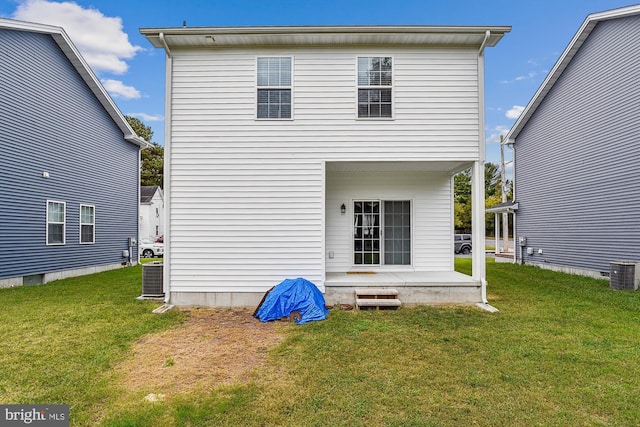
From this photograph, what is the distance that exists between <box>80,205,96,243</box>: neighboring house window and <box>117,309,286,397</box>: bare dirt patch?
25.9 ft

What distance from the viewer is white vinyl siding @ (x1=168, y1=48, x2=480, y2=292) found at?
21.2 feet

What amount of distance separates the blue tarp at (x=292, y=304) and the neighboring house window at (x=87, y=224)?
8743mm

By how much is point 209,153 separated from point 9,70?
6583 millimetres

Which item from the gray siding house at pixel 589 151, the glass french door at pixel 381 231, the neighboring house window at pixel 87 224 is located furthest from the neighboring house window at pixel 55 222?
the gray siding house at pixel 589 151

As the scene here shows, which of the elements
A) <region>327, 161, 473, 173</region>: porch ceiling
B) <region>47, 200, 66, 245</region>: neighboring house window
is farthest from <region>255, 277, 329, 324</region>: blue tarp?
<region>47, 200, 66, 245</region>: neighboring house window

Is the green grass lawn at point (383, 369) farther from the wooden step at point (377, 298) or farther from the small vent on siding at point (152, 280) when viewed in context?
the small vent on siding at point (152, 280)

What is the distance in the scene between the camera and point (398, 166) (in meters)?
7.30

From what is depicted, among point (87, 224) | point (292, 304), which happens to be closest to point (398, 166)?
point (292, 304)

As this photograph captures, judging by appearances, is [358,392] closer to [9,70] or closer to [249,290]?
[249,290]

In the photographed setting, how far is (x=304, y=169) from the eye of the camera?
6.50 m

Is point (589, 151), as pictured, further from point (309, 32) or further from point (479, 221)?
point (309, 32)

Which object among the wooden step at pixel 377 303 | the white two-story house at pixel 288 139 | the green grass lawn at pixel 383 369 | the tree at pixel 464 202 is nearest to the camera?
the green grass lawn at pixel 383 369

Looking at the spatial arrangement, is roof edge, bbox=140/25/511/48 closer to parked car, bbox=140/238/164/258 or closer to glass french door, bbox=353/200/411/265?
glass french door, bbox=353/200/411/265

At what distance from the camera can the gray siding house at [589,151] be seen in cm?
870
